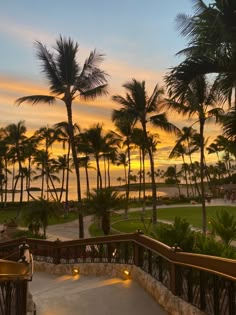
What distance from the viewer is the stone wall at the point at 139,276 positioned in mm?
6223

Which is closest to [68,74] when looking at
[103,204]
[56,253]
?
[103,204]

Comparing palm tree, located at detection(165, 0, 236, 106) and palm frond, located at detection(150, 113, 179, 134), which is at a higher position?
palm frond, located at detection(150, 113, 179, 134)

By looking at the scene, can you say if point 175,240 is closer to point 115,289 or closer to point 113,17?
point 115,289

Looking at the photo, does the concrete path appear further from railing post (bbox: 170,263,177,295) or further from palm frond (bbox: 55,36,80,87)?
palm frond (bbox: 55,36,80,87)

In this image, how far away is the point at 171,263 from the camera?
22.4ft

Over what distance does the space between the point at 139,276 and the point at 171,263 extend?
2.38 meters

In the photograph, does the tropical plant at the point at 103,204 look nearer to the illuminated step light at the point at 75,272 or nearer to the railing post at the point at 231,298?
the illuminated step light at the point at 75,272

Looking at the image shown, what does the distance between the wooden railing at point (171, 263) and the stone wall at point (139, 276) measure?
0.11m

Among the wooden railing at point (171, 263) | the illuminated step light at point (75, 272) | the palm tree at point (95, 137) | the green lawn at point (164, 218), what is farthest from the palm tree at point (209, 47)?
the palm tree at point (95, 137)

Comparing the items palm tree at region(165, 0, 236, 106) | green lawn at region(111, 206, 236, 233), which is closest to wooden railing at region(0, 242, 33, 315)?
palm tree at region(165, 0, 236, 106)

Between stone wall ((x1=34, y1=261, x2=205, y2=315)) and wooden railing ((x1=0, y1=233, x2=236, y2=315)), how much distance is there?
0.36ft

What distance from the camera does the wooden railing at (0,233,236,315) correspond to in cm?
496

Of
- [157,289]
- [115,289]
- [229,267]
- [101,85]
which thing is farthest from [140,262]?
[101,85]

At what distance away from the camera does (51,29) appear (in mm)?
14094
